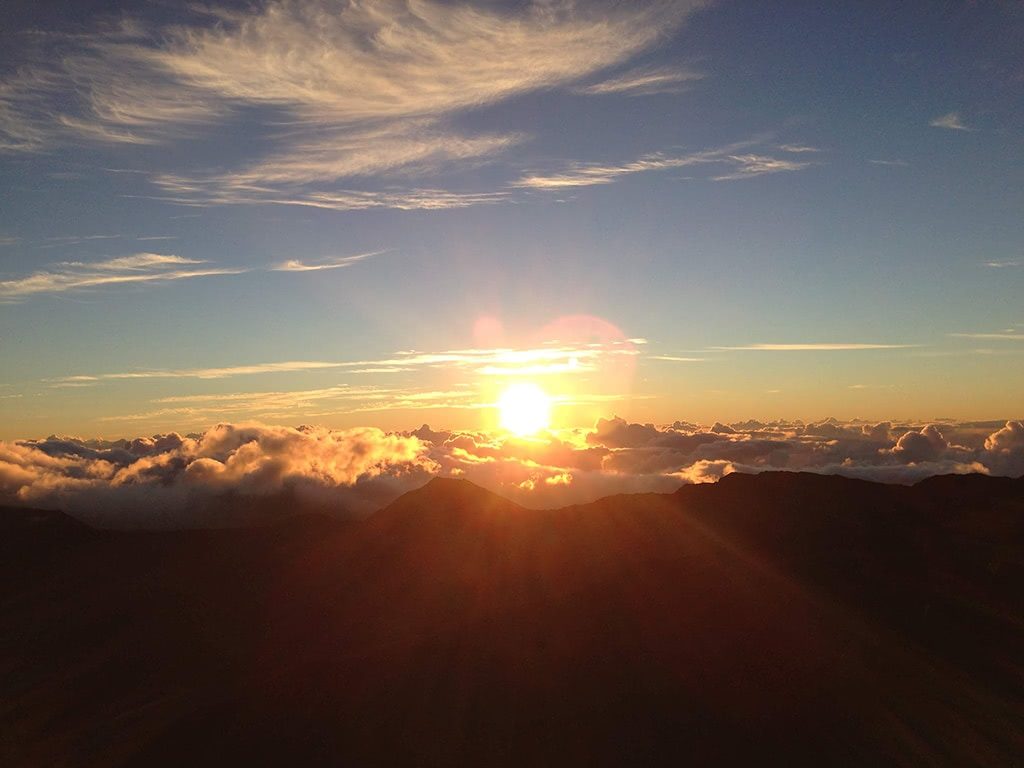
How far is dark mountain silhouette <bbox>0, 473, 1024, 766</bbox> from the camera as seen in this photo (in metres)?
76.9

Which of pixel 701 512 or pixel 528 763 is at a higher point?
pixel 701 512

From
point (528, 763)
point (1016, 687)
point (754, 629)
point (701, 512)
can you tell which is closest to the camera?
point (528, 763)

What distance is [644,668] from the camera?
87.1 meters

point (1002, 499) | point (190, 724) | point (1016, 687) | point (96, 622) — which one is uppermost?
point (1002, 499)

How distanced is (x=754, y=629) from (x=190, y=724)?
64.1 m

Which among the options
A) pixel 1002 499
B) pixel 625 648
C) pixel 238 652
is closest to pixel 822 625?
pixel 625 648

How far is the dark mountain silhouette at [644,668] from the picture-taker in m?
76.9

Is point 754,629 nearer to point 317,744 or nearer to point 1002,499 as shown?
point 317,744

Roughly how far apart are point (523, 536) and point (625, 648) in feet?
306

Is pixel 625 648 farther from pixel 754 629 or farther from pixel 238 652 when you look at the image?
pixel 238 652

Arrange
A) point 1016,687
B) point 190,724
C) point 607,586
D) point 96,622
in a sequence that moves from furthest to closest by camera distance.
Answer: point 96,622 → point 607,586 → point 1016,687 → point 190,724

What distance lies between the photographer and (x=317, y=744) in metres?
78.1

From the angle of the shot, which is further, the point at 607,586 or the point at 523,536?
the point at 523,536

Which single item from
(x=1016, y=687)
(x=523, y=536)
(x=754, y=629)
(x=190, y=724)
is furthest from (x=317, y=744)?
(x=523, y=536)
